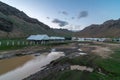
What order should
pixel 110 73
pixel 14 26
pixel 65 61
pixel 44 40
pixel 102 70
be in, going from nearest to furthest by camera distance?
pixel 110 73, pixel 102 70, pixel 65 61, pixel 44 40, pixel 14 26

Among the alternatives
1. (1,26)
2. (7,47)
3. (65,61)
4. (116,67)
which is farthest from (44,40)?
(116,67)

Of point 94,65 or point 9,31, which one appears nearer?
point 94,65

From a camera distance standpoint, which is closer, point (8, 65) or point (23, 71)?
point (23, 71)

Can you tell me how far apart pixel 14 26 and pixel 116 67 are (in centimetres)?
16413

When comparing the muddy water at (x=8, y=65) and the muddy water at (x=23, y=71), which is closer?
the muddy water at (x=23, y=71)

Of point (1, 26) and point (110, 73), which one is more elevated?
point (1, 26)

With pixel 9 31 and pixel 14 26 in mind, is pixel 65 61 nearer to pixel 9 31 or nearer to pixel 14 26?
pixel 9 31

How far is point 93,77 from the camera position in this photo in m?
19.6

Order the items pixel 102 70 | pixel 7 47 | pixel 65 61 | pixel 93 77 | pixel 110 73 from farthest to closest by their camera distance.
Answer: pixel 7 47 → pixel 65 61 → pixel 102 70 → pixel 110 73 → pixel 93 77

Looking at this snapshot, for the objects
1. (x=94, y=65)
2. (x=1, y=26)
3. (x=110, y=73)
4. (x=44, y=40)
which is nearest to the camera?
(x=110, y=73)

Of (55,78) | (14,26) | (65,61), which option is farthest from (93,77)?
(14,26)

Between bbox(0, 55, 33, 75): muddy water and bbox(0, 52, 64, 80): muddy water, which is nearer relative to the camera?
bbox(0, 52, 64, 80): muddy water

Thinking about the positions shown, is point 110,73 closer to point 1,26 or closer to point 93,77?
point 93,77

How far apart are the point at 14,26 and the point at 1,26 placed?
25.5 m
